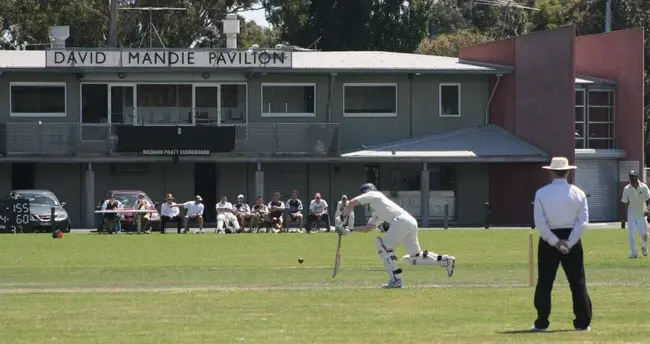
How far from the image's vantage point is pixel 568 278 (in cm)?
1566

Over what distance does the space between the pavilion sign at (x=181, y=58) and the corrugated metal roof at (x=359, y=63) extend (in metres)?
0.95

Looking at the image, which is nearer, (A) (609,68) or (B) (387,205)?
(B) (387,205)

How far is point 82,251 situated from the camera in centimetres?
3441

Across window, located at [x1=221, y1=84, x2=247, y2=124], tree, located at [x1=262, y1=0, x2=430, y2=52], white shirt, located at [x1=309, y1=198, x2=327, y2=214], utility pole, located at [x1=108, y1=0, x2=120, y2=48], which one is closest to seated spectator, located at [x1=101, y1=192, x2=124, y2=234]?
white shirt, located at [x1=309, y1=198, x2=327, y2=214]

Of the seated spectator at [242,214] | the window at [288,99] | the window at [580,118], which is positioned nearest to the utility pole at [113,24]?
the window at [288,99]

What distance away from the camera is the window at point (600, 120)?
5774 centimetres

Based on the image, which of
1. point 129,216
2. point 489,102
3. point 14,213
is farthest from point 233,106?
point 14,213

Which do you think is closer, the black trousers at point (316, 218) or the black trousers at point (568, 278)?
the black trousers at point (568, 278)

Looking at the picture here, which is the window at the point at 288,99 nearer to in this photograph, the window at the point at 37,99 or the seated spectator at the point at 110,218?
the window at the point at 37,99

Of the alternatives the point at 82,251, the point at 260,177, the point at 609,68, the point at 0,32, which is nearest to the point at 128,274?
the point at 82,251

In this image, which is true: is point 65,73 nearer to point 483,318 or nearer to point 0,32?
point 0,32

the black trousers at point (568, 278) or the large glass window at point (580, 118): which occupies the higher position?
the large glass window at point (580, 118)

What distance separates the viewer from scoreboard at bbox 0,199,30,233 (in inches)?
1850

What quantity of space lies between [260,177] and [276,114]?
4180mm
